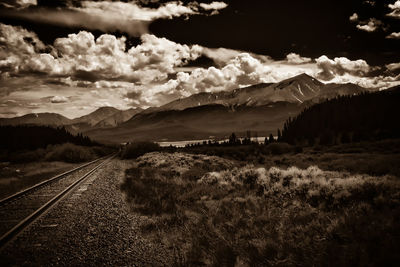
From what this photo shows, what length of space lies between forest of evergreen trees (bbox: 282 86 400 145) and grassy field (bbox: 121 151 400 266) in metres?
89.8

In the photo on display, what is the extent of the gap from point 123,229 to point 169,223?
4.62 ft

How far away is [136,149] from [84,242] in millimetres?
51716

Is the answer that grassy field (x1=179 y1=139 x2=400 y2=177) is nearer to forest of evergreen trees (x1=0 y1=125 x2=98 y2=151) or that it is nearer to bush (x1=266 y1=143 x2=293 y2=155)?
bush (x1=266 y1=143 x2=293 y2=155)

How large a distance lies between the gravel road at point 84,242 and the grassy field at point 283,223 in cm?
52

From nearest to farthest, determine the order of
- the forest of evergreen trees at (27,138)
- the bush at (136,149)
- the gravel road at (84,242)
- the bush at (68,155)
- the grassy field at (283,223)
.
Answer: the grassy field at (283,223)
the gravel road at (84,242)
the bush at (68,155)
the bush at (136,149)
the forest of evergreen trees at (27,138)

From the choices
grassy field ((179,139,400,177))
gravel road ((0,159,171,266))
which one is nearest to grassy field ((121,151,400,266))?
gravel road ((0,159,171,266))

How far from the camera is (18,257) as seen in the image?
18.1 ft

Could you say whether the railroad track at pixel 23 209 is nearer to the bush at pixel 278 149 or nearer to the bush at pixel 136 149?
the bush at pixel 136 149

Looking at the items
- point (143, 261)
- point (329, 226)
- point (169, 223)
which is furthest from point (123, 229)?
point (329, 226)

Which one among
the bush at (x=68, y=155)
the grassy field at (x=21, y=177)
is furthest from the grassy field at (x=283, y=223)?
the bush at (x=68, y=155)

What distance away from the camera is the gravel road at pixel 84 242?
5500 mm

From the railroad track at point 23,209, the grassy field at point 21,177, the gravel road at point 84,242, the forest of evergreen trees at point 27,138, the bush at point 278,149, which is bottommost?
the bush at point 278,149

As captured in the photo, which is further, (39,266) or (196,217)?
(196,217)

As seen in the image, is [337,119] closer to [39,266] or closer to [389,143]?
[389,143]
